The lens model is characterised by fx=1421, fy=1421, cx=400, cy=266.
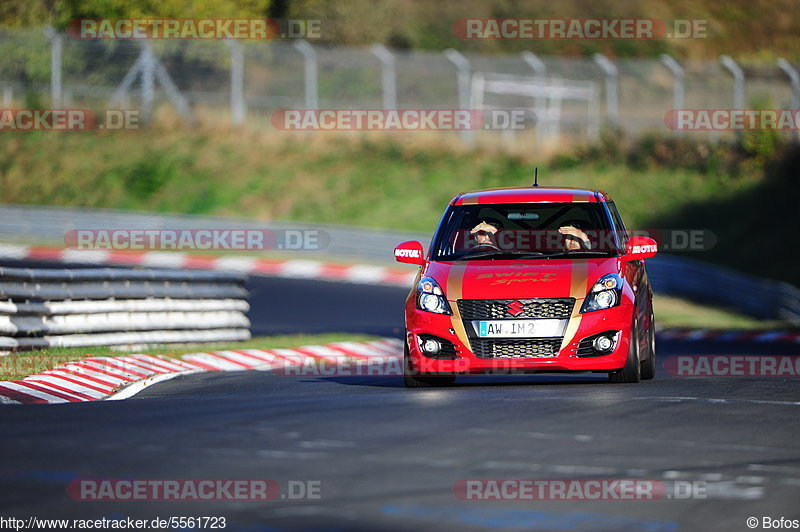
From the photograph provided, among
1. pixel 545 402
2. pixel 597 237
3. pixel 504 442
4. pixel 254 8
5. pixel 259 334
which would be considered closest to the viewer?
pixel 504 442

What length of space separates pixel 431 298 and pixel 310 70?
92.9 feet

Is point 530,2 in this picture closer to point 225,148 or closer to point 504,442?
point 225,148

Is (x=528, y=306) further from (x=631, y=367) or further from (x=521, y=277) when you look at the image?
(x=631, y=367)

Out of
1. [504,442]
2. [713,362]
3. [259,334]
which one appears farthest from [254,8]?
[504,442]

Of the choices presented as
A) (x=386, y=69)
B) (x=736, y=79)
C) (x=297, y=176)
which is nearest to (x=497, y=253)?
(x=736, y=79)

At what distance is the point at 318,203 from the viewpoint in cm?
4022

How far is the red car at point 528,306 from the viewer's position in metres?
11.2

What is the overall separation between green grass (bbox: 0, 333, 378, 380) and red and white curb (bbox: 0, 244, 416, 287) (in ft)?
36.9

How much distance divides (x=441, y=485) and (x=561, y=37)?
201 feet

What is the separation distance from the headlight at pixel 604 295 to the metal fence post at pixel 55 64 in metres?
31.7

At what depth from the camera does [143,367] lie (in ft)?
46.4

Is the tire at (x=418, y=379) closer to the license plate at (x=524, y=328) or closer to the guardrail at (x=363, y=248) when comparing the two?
the license plate at (x=524, y=328)

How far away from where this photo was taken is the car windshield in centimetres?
1206

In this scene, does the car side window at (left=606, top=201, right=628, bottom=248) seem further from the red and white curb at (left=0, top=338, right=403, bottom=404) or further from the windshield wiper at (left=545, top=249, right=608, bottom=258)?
the red and white curb at (left=0, top=338, right=403, bottom=404)
